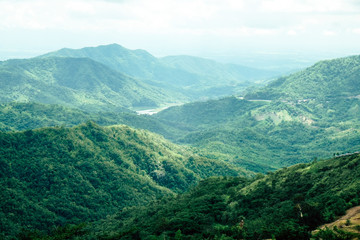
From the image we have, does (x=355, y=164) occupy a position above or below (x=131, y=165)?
above

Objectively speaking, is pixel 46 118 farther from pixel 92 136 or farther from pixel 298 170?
pixel 298 170

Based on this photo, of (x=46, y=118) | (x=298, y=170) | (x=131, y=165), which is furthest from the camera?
(x=46, y=118)

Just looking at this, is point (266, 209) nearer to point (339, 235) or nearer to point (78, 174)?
point (339, 235)

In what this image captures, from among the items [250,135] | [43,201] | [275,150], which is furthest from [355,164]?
[250,135]

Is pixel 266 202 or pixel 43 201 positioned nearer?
pixel 266 202

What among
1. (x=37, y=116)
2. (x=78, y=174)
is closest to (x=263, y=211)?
(x=78, y=174)

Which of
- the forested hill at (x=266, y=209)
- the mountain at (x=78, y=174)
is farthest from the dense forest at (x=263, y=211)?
the mountain at (x=78, y=174)

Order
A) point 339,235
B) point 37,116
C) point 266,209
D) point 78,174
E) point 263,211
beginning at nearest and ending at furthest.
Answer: point 339,235, point 263,211, point 266,209, point 78,174, point 37,116
